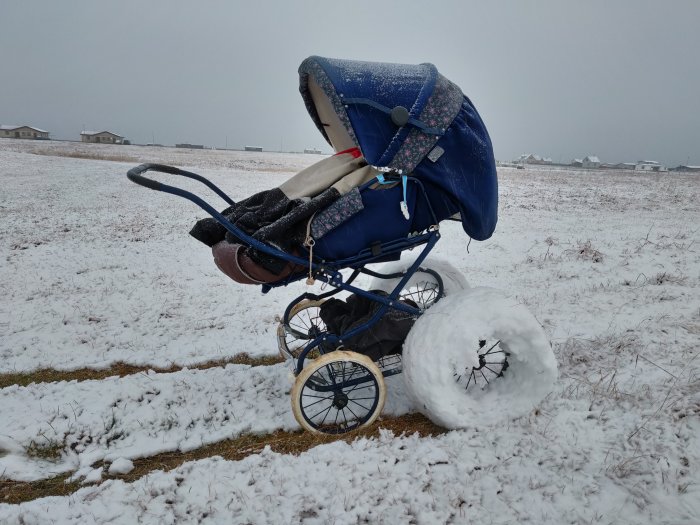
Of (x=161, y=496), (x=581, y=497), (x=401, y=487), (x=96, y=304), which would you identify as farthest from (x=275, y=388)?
(x=96, y=304)

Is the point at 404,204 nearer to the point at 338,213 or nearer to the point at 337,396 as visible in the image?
the point at 338,213

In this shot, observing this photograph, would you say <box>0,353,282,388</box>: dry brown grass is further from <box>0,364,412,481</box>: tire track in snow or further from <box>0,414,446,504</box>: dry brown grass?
<box>0,414,446,504</box>: dry brown grass

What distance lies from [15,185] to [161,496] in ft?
Result: 65.1

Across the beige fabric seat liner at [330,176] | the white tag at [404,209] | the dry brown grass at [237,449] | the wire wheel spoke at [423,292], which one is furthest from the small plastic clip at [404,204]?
the dry brown grass at [237,449]

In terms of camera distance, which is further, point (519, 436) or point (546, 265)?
point (546, 265)

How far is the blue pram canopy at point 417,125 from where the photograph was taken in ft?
8.63

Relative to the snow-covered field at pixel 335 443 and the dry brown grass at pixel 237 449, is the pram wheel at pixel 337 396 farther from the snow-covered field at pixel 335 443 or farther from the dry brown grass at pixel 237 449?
the snow-covered field at pixel 335 443

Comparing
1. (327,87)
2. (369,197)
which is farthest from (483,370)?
(327,87)

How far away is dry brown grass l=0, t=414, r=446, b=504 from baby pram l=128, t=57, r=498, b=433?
0.40 feet

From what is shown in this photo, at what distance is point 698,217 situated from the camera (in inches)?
424

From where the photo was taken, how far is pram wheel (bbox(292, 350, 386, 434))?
2.82 m

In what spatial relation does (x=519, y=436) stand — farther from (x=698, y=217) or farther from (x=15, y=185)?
(x=15, y=185)

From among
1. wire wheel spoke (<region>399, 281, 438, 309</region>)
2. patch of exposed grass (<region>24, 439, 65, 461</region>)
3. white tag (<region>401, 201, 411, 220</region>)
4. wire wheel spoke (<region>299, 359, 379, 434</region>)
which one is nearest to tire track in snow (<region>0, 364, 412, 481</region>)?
patch of exposed grass (<region>24, 439, 65, 461</region>)

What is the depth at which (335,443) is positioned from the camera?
9.05ft
